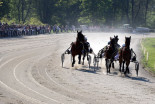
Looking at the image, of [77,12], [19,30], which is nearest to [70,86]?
[19,30]

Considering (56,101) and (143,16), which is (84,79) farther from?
(143,16)

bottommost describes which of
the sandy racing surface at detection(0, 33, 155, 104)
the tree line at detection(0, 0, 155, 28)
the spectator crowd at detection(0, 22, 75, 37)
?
the sandy racing surface at detection(0, 33, 155, 104)

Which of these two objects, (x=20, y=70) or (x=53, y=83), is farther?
(x=20, y=70)

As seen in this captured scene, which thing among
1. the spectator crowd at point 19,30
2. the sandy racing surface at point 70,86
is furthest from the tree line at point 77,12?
the sandy racing surface at point 70,86

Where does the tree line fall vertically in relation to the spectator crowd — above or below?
above

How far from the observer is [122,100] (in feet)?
42.7

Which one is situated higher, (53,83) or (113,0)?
(113,0)

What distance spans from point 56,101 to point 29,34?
43486 millimetres

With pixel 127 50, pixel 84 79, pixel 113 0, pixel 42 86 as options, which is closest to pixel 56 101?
pixel 42 86

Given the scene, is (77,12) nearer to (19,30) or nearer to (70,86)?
(19,30)

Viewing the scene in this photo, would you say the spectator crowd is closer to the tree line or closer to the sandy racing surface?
the sandy racing surface

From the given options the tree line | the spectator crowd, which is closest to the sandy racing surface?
the spectator crowd

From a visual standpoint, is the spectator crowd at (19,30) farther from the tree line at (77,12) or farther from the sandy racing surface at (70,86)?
the tree line at (77,12)

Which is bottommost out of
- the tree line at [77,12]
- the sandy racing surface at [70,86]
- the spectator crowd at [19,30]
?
the sandy racing surface at [70,86]
